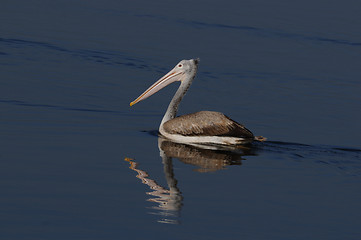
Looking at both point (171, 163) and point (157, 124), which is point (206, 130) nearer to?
point (171, 163)

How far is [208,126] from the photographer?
1028 cm

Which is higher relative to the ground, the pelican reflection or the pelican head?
the pelican head

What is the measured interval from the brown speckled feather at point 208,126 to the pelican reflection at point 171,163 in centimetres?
20

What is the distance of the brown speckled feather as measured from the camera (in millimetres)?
10109

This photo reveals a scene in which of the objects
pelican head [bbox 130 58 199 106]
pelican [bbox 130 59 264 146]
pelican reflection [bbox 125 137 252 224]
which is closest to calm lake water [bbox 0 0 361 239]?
pelican reflection [bbox 125 137 252 224]

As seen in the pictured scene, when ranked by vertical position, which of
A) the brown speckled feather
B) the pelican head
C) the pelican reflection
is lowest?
the pelican reflection

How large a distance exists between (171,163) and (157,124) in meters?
2.52

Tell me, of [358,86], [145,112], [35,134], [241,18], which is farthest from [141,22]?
[35,134]

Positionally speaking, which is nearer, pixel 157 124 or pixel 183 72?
pixel 157 124

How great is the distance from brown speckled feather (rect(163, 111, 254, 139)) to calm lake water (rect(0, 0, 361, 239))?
0.91 feet

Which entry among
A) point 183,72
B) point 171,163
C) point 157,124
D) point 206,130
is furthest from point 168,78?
point 171,163

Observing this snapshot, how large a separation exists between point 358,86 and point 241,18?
921cm

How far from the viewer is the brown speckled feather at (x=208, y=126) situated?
33.2ft

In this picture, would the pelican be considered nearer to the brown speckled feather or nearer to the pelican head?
the brown speckled feather
